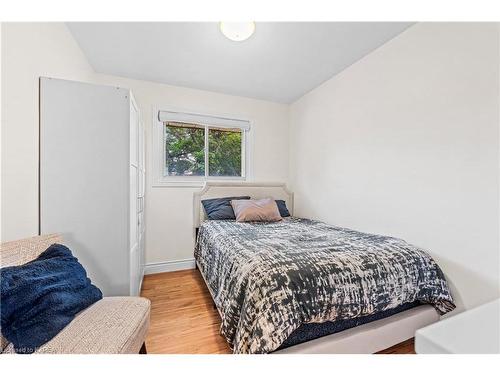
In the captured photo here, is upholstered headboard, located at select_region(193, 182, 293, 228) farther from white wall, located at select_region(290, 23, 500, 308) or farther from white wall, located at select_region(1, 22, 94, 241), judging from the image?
white wall, located at select_region(1, 22, 94, 241)

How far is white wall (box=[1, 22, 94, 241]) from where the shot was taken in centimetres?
117

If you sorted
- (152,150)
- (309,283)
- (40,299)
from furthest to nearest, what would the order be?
(152,150) → (309,283) → (40,299)

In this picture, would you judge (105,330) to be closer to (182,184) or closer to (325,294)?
(325,294)

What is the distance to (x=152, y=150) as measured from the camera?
2.83 metres

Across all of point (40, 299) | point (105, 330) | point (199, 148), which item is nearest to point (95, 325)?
point (105, 330)

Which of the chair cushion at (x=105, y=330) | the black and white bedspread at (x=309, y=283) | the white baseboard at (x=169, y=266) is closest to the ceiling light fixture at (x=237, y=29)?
the black and white bedspread at (x=309, y=283)

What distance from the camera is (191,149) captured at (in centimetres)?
310

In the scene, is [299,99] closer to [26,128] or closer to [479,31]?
[479,31]

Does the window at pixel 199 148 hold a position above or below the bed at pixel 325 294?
above

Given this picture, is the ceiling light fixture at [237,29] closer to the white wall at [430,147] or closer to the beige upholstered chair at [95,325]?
the white wall at [430,147]

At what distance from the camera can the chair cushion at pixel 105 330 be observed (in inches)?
34.7

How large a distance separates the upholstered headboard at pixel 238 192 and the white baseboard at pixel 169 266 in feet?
1.62

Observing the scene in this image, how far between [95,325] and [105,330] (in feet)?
0.22

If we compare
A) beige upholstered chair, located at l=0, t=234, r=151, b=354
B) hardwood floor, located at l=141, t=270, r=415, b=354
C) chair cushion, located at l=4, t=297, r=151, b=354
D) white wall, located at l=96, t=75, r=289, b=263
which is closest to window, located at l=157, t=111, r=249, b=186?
white wall, located at l=96, t=75, r=289, b=263
